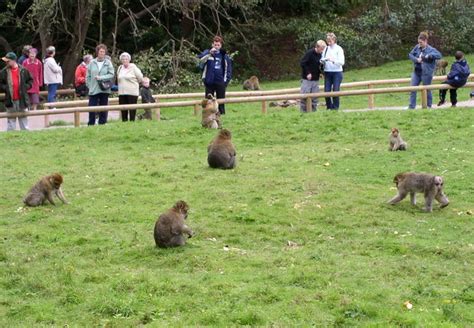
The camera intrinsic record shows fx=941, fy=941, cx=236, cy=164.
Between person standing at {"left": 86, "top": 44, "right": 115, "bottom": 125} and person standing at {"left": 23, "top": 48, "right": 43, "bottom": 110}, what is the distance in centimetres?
249

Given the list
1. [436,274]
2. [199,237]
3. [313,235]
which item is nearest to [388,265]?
[436,274]

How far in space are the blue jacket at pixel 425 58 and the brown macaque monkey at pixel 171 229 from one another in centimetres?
1360

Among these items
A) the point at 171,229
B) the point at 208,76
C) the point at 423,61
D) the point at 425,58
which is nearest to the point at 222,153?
the point at 171,229

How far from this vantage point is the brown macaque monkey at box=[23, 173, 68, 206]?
1502cm

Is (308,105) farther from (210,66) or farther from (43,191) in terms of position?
(43,191)

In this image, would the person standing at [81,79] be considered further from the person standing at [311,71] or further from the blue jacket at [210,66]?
the person standing at [311,71]

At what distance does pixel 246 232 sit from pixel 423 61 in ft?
42.2

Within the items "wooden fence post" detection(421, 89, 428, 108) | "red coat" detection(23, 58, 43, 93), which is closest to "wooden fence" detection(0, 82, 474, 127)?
"wooden fence post" detection(421, 89, 428, 108)

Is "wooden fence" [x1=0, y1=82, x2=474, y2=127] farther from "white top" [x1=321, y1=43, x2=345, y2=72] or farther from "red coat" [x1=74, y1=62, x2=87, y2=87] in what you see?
"red coat" [x1=74, y1=62, x2=87, y2=87]

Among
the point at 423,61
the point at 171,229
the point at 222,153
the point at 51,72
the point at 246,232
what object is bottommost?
the point at 246,232

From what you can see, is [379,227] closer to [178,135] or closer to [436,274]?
[436,274]

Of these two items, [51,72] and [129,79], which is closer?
[129,79]

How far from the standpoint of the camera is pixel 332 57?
81.1 feet

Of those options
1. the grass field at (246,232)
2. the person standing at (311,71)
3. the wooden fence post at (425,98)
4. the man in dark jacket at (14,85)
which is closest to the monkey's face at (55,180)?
the grass field at (246,232)
